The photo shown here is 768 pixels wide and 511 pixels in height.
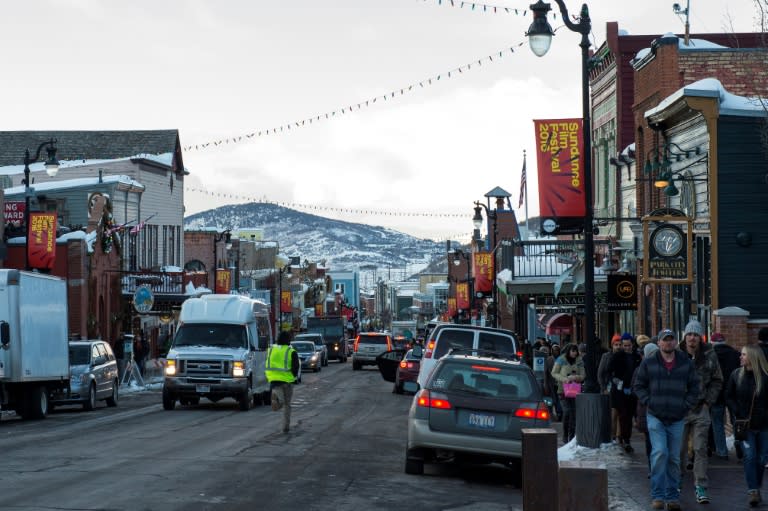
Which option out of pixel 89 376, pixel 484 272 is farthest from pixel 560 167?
pixel 484 272

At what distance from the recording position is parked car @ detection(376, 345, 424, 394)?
34562 millimetres

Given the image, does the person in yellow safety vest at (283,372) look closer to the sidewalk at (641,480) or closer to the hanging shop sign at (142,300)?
the sidewalk at (641,480)

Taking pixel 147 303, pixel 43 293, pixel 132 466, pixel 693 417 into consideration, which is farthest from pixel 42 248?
pixel 693 417

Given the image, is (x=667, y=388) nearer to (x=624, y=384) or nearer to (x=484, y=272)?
(x=624, y=384)

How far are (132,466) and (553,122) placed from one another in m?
17.4

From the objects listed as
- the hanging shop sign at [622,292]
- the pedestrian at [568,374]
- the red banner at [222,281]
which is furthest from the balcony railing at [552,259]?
the red banner at [222,281]

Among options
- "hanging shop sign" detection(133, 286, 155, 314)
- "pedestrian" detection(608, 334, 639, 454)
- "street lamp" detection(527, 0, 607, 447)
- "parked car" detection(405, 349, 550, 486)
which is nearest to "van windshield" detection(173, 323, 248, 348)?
"street lamp" detection(527, 0, 607, 447)

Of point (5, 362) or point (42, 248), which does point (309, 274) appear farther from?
point (5, 362)

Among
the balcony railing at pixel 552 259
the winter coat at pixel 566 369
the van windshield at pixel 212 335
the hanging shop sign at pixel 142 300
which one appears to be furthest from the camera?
the hanging shop sign at pixel 142 300

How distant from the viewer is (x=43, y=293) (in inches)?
1170

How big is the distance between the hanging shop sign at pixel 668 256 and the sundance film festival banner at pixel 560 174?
3820mm

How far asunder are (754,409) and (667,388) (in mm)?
964

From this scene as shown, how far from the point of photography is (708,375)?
1568 centimetres

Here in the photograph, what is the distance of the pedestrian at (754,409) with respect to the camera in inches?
539
